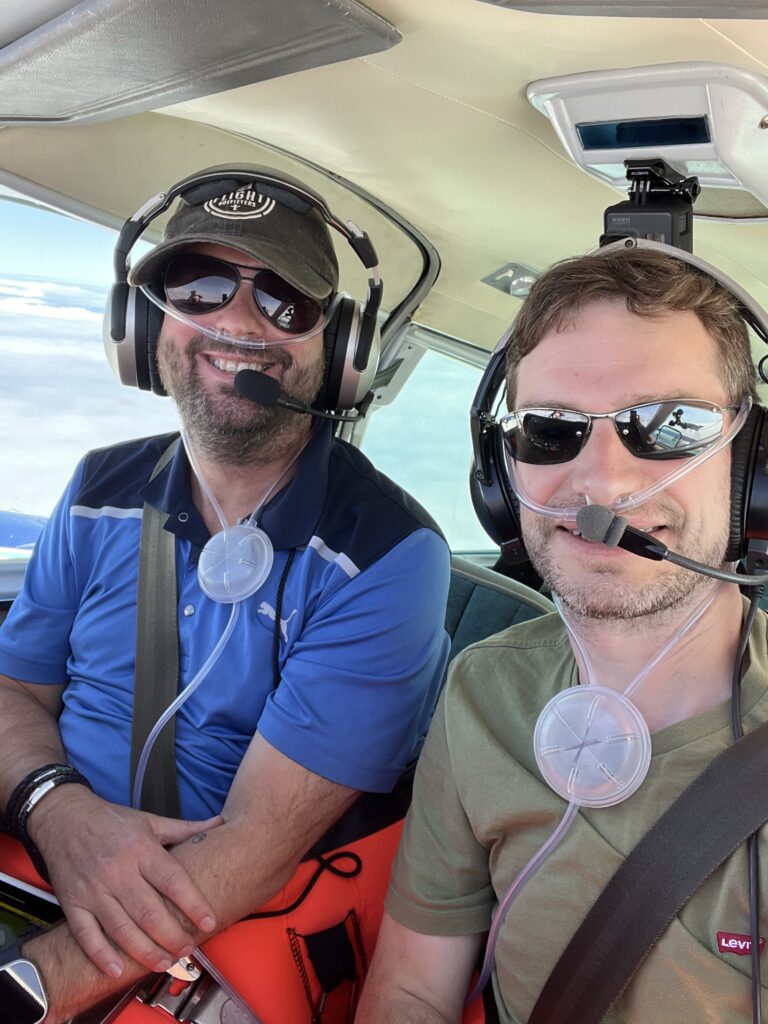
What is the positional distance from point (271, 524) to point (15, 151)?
3.43 ft

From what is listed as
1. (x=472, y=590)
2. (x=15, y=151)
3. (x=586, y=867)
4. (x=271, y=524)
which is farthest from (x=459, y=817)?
(x=15, y=151)

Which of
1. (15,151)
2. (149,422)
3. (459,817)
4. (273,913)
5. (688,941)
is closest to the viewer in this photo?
(688,941)

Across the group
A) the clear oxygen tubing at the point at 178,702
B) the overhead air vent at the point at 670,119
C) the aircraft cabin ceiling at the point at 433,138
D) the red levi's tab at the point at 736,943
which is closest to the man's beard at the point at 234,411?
the clear oxygen tubing at the point at 178,702

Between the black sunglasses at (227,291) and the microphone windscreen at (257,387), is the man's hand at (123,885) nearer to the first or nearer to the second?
the microphone windscreen at (257,387)

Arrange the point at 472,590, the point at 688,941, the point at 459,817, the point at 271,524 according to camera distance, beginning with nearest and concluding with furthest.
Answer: the point at 688,941 < the point at 459,817 < the point at 271,524 < the point at 472,590

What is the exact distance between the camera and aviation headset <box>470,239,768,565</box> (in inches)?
50.6

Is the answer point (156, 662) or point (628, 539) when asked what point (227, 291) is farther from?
point (628, 539)

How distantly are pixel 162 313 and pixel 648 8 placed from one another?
1.19 metres

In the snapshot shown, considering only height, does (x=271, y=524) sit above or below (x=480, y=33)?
below

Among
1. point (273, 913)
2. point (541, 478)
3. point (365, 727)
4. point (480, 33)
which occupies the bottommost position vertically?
point (273, 913)

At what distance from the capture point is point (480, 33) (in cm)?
133

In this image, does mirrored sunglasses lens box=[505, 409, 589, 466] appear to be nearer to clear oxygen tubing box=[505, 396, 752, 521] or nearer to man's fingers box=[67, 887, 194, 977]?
clear oxygen tubing box=[505, 396, 752, 521]

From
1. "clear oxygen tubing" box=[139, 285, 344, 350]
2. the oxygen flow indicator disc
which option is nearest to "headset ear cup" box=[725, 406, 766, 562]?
the oxygen flow indicator disc

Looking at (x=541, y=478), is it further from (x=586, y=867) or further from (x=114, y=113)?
(x=114, y=113)
